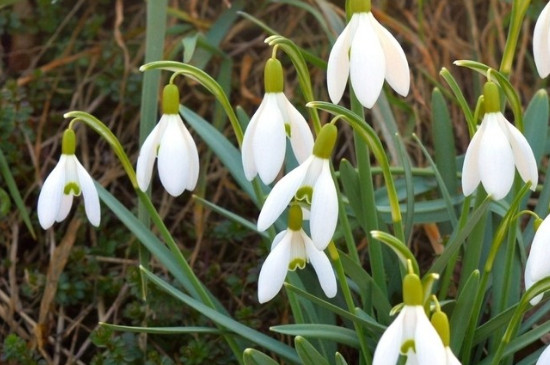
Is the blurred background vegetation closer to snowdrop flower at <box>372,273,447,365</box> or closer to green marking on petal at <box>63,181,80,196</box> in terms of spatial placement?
green marking on petal at <box>63,181,80,196</box>

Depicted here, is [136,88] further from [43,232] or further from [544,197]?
[544,197]

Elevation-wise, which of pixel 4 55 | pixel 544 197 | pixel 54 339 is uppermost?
pixel 4 55

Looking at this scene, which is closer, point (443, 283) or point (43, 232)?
point (443, 283)

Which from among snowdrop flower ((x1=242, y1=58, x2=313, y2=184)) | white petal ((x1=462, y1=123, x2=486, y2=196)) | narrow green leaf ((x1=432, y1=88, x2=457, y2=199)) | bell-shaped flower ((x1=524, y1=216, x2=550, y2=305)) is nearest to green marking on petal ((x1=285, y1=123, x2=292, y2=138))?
snowdrop flower ((x1=242, y1=58, x2=313, y2=184))

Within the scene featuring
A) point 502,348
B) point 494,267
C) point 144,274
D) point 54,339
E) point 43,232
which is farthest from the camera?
point 43,232

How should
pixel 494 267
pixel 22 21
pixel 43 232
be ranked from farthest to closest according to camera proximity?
pixel 22 21, pixel 43 232, pixel 494 267

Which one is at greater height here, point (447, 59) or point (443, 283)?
point (447, 59)

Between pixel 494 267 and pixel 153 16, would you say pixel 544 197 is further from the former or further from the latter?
pixel 153 16

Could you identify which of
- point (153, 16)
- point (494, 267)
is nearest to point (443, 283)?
point (494, 267)
